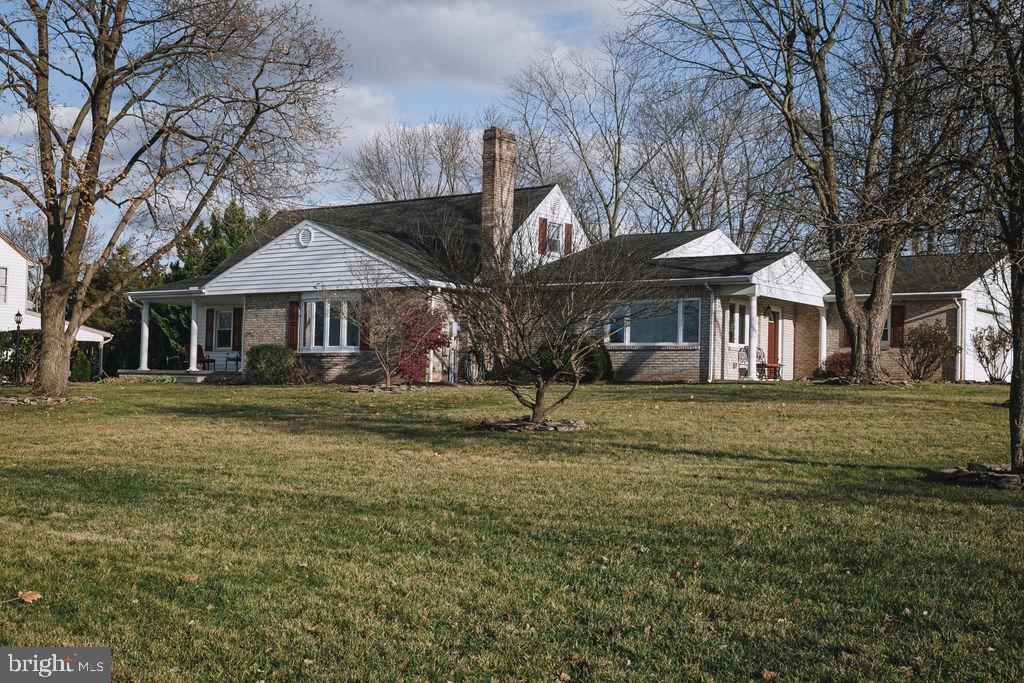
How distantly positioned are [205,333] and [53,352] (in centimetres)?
1169

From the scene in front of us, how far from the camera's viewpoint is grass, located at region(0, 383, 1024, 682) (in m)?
4.39

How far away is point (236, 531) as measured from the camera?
6816 mm

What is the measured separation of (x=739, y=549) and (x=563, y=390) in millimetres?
13800

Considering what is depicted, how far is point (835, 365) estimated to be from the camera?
2680 centimetres

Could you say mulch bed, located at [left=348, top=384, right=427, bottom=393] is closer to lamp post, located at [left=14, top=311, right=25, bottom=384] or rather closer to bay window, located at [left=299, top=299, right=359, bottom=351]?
bay window, located at [left=299, top=299, right=359, bottom=351]

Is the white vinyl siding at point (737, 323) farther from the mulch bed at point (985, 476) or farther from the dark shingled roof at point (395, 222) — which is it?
the mulch bed at point (985, 476)

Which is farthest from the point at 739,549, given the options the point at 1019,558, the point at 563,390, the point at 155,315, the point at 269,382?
the point at 155,315

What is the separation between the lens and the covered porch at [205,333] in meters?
28.4

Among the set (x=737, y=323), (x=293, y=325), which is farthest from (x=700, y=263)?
(x=293, y=325)

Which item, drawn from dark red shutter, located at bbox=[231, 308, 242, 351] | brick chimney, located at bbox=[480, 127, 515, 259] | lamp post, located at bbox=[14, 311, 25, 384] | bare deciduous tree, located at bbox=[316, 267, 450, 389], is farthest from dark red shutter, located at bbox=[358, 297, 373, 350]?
lamp post, located at bbox=[14, 311, 25, 384]

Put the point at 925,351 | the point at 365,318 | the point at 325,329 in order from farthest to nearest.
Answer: the point at 325,329, the point at 925,351, the point at 365,318

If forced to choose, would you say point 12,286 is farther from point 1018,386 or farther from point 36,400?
point 1018,386

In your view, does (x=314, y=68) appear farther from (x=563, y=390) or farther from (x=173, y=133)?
(x=563, y=390)

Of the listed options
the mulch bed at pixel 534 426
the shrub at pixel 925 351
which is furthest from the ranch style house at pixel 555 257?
the mulch bed at pixel 534 426
